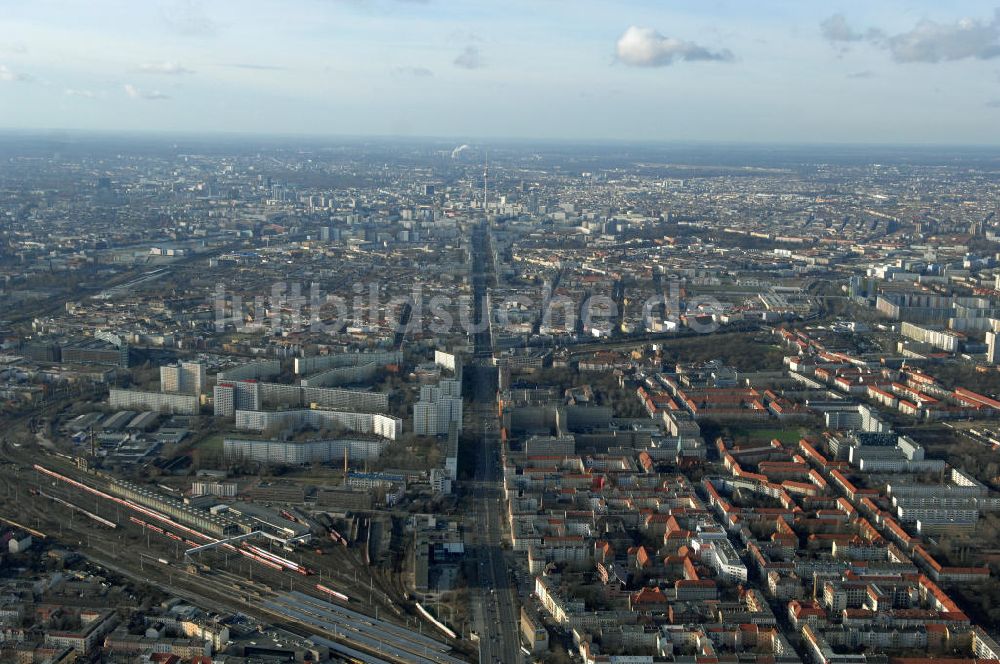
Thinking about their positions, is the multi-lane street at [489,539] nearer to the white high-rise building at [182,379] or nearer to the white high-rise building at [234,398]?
the white high-rise building at [234,398]

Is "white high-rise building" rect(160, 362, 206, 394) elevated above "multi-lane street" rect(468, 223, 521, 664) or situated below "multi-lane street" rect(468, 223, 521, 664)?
above

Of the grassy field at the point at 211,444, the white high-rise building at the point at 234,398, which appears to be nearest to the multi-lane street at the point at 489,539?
the white high-rise building at the point at 234,398

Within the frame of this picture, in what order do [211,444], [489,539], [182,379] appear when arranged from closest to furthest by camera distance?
[489,539] → [211,444] → [182,379]

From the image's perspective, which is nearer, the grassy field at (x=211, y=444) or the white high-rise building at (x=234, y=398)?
the grassy field at (x=211, y=444)

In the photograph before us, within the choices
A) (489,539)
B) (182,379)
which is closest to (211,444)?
(182,379)

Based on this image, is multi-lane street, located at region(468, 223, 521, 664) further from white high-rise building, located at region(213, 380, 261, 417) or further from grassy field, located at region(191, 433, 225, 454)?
grassy field, located at region(191, 433, 225, 454)

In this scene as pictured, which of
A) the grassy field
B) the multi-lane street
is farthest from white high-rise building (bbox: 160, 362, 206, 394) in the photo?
the multi-lane street

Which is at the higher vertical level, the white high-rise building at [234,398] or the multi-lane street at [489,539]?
the white high-rise building at [234,398]

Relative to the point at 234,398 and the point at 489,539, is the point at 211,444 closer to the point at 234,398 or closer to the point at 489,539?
the point at 234,398

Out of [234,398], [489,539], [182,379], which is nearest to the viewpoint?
[489,539]

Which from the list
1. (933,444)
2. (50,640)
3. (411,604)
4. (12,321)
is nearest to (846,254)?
(933,444)

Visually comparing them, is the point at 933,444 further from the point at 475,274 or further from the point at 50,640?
the point at 475,274
